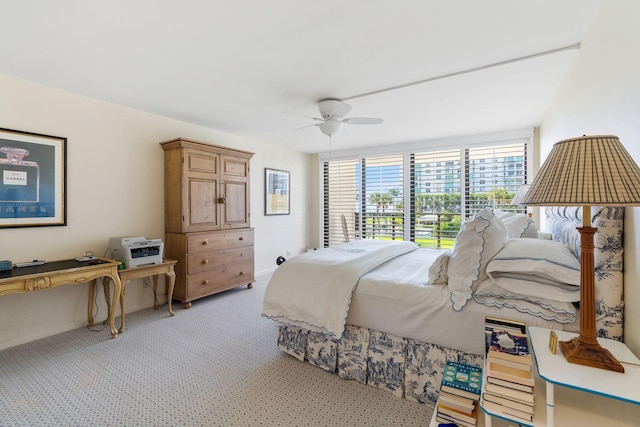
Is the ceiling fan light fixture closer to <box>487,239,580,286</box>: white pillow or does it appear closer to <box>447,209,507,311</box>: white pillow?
<box>447,209,507,311</box>: white pillow

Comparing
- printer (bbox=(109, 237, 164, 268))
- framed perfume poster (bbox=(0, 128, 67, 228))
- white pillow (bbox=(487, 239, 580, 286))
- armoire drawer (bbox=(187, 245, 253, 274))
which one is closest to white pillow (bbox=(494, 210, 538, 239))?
white pillow (bbox=(487, 239, 580, 286))

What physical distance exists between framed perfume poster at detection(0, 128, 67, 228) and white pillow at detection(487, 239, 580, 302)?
12.5ft

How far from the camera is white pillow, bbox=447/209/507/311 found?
1.73m

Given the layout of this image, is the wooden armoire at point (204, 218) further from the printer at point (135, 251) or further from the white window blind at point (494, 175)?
the white window blind at point (494, 175)

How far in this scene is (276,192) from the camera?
5.48 metres

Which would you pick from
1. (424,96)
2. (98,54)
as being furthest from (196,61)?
(424,96)

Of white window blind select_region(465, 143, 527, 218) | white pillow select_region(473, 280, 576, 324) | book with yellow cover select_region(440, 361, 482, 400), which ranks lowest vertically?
book with yellow cover select_region(440, 361, 482, 400)

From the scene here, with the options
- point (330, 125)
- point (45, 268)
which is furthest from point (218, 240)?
point (330, 125)

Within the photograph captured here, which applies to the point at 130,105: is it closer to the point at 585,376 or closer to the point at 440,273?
the point at 440,273

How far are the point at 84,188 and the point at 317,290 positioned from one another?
2784mm

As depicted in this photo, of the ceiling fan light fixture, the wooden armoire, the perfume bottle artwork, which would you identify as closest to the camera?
the perfume bottle artwork

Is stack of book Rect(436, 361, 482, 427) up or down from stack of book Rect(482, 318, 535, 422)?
down

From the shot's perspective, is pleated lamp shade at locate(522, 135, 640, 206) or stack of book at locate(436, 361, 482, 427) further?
stack of book at locate(436, 361, 482, 427)

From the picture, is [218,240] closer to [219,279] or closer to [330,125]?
[219,279]
